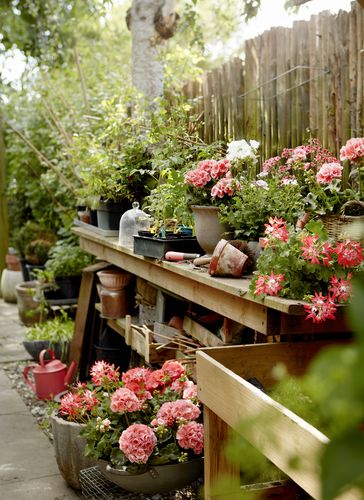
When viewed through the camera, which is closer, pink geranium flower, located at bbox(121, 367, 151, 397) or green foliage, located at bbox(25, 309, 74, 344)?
pink geranium flower, located at bbox(121, 367, 151, 397)

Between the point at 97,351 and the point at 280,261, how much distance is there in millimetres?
2573

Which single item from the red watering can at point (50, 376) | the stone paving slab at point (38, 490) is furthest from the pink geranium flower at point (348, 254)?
the red watering can at point (50, 376)

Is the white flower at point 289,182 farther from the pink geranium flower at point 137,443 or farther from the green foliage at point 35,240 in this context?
the green foliage at point 35,240

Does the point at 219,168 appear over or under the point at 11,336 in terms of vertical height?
over

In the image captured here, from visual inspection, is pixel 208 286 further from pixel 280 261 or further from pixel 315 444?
pixel 315 444

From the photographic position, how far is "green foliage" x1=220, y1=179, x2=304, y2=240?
277cm

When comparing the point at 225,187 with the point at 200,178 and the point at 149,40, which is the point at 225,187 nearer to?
the point at 200,178

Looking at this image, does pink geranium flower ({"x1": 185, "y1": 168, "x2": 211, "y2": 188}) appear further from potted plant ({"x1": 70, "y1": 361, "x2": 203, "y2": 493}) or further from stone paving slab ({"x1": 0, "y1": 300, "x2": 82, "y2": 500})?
stone paving slab ({"x1": 0, "y1": 300, "x2": 82, "y2": 500})

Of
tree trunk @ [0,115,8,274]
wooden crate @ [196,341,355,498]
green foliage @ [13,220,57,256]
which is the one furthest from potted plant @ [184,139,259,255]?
tree trunk @ [0,115,8,274]

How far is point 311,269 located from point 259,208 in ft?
2.12

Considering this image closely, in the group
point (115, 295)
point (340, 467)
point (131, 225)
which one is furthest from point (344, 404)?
point (115, 295)

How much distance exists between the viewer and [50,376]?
4.67m

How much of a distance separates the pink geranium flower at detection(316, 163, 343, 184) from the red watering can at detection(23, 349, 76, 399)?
2.62 m

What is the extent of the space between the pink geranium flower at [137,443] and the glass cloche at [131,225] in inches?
52.1
